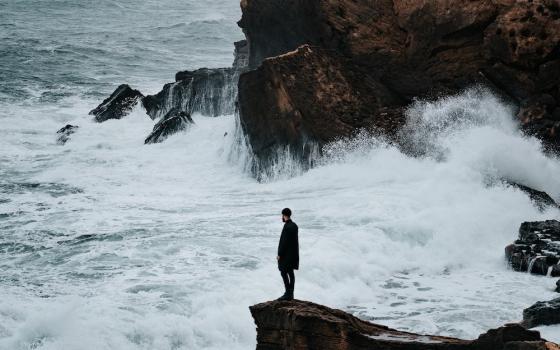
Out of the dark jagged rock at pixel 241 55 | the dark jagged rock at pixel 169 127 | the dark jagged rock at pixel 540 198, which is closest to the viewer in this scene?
the dark jagged rock at pixel 540 198

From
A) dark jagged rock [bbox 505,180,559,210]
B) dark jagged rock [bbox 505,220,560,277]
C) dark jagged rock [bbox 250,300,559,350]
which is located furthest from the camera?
dark jagged rock [bbox 505,180,559,210]

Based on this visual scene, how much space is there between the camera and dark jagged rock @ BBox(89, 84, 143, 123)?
97.3 ft

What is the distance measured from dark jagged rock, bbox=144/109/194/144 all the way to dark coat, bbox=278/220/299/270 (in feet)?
54.0

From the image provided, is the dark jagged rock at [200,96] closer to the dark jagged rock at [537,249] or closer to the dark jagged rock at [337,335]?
the dark jagged rock at [537,249]

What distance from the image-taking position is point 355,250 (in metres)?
14.3

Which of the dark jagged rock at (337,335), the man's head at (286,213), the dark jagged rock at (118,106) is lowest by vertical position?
the dark jagged rock at (337,335)

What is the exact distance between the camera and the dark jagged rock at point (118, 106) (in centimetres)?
2966

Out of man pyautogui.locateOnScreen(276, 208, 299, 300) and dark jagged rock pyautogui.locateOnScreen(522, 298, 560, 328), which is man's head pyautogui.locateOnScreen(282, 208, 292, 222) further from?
dark jagged rock pyautogui.locateOnScreen(522, 298, 560, 328)

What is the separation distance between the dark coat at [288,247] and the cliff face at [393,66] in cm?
918

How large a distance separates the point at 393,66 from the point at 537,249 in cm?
751

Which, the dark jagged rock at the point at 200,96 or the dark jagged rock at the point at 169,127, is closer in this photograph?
the dark jagged rock at the point at 169,127

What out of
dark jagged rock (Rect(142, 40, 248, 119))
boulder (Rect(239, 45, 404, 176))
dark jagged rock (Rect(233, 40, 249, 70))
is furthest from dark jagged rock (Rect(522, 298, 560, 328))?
dark jagged rock (Rect(233, 40, 249, 70))

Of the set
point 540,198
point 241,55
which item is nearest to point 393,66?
point 540,198

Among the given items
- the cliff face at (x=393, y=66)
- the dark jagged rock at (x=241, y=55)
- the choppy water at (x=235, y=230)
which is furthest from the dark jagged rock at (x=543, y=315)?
the dark jagged rock at (x=241, y=55)
